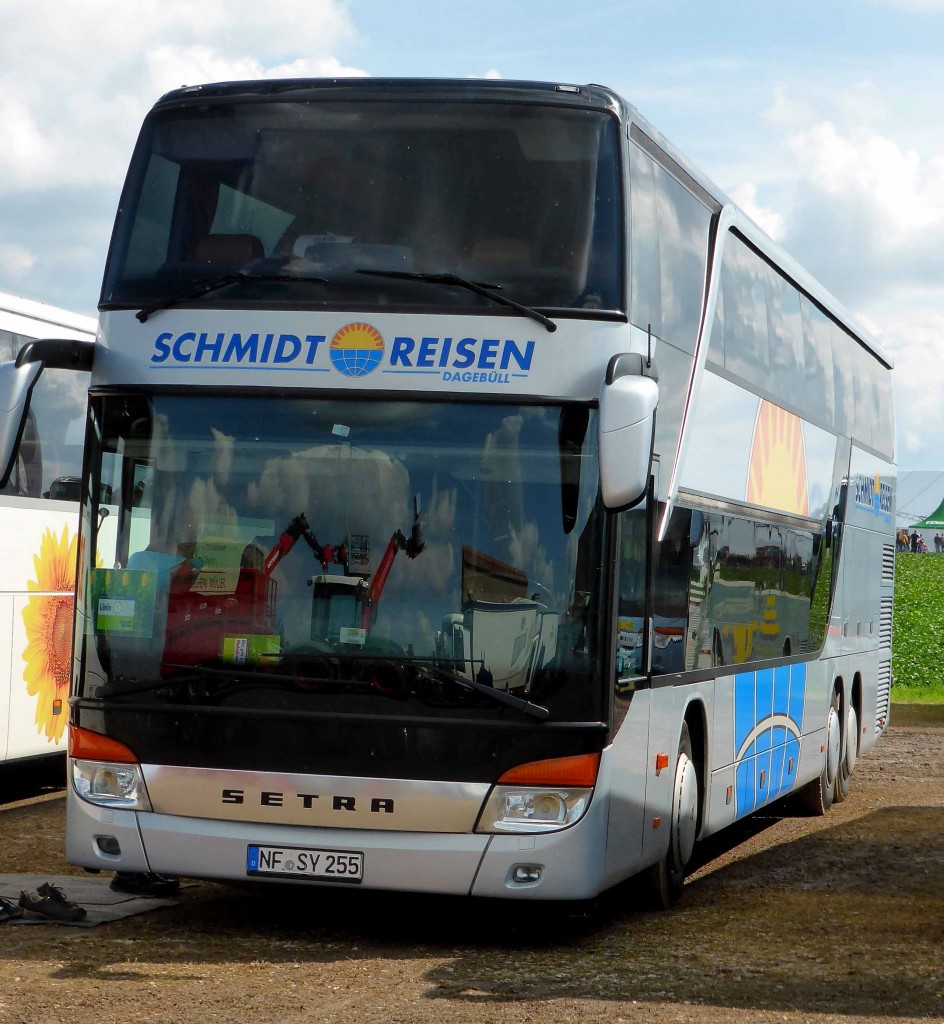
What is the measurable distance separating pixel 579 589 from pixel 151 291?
2.62m

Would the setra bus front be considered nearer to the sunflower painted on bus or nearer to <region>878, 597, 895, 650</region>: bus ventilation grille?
the sunflower painted on bus

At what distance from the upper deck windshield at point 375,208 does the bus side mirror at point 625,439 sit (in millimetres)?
749

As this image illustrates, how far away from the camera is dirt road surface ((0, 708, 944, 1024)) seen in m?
6.99

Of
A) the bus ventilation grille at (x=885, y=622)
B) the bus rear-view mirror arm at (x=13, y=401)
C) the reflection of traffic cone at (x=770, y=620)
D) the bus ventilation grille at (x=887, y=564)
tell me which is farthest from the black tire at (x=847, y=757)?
the bus rear-view mirror arm at (x=13, y=401)

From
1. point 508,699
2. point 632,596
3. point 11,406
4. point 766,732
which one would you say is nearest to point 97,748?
point 11,406

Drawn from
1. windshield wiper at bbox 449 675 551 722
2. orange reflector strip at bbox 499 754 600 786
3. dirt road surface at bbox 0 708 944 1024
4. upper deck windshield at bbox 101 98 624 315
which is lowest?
dirt road surface at bbox 0 708 944 1024

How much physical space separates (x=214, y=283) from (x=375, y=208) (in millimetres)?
868

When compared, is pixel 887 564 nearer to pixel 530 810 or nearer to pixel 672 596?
pixel 672 596

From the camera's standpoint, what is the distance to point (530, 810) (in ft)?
26.5

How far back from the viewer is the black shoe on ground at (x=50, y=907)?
8.73 meters

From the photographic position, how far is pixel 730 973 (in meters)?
7.90

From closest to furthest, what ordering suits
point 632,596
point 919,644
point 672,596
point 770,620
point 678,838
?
point 632,596 < point 672,596 < point 678,838 < point 770,620 < point 919,644

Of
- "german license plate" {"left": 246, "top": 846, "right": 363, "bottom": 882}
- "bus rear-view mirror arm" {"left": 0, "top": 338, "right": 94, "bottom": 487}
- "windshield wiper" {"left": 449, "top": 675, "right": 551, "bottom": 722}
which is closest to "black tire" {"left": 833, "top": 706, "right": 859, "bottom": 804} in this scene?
"windshield wiper" {"left": 449, "top": 675, "right": 551, "bottom": 722}

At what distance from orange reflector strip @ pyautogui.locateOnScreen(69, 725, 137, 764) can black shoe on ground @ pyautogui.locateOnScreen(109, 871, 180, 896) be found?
4.90 ft
